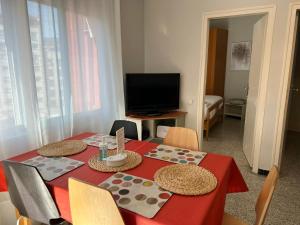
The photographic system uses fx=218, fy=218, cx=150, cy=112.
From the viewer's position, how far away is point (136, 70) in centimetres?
366

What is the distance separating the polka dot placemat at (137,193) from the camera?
1.10 meters

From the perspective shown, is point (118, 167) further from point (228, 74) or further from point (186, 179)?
point (228, 74)

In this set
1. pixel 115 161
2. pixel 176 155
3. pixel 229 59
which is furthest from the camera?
pixel 229 59

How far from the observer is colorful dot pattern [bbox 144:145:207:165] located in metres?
1.66

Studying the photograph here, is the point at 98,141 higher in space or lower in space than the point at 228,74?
lower

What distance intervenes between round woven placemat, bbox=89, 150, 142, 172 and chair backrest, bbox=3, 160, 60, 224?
347mm

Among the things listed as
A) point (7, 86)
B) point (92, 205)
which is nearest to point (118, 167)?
point (92, 205)

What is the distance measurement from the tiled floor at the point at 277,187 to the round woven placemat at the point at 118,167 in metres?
1.25

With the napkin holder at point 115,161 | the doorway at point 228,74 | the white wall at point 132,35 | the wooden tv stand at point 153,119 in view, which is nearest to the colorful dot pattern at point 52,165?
the napkin holder at point 115,161

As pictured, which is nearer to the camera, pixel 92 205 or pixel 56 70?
pixel 92 205

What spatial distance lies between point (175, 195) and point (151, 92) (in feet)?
7.72

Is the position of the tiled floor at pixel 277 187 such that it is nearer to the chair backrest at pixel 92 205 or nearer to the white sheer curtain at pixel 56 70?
the chair backrest at pixel 92 205

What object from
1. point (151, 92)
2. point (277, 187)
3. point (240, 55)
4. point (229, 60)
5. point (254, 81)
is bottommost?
point (277, 187)

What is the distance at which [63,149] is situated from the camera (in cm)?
186
